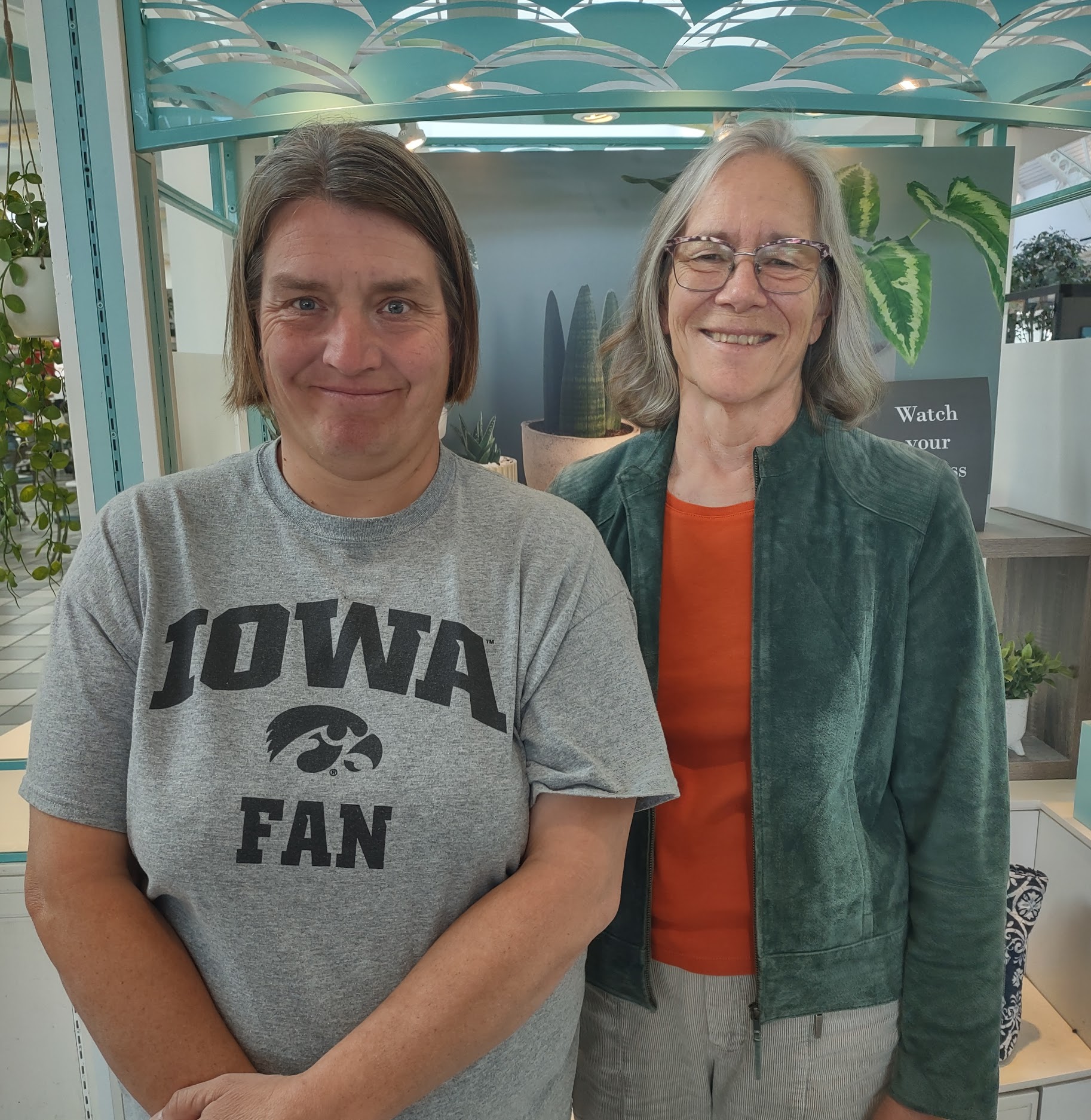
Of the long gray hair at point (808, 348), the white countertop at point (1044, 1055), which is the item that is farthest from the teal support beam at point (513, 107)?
the white countertop at point (1044, 1055)

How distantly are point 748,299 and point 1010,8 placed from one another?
3.15 ft

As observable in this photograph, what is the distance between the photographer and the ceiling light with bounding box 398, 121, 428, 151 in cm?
162

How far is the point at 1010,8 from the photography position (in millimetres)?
1574

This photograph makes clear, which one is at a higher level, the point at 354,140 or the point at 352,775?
the point at 354,140

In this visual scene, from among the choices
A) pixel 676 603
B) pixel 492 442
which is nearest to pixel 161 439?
pixel 492 442

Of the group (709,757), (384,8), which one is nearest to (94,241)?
(384,8)

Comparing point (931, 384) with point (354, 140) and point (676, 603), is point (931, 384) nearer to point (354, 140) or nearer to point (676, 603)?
point (676, 603)

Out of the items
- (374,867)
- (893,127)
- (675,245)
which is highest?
(893,127)

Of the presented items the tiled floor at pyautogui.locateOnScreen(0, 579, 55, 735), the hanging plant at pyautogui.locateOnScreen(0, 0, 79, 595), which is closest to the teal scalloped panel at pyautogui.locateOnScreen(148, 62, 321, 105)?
the hanging plant at pyautogui.locateOnScreen(0, 0, 79, 595)

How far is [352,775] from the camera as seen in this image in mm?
895

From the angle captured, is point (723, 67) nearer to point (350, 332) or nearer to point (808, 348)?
point (808, 348)

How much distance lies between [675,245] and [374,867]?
0.92 m

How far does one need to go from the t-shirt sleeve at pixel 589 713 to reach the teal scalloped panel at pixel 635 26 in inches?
43.0

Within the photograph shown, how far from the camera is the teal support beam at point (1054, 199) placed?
197cm
